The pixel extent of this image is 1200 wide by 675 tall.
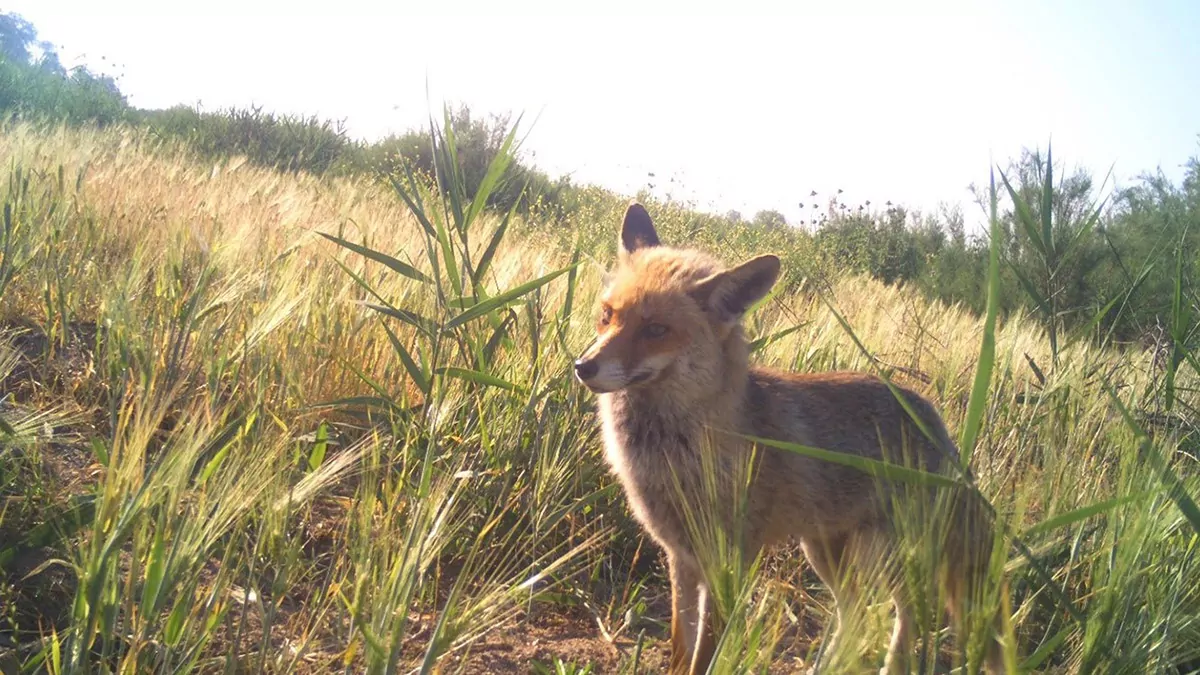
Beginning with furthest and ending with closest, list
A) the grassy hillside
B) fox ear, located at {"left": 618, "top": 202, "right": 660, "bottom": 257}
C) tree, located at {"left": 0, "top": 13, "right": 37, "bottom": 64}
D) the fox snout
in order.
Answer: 1. tree, located at {"left": 0, "top": 13, "right": 37, "bottom": 64}
2. fox ear, located at {"left": 618, "top": 202, "right": 660, "bottom": 257}
3. the fox snout
4. the grassy hillside

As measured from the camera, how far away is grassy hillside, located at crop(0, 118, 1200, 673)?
1843 millimetres

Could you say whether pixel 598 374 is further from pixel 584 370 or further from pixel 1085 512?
pixel 1085 512

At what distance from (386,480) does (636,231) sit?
1.90 metres

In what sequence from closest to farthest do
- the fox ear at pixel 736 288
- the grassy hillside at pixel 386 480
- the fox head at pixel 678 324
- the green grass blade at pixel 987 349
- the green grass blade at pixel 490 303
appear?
the green grass blade at pixel 987 349
the grassy hillside at pixel 386 480
the green grass blade at pixel 490 303
the fox head at pixel 678 324
the fox ear at pixel 736 288

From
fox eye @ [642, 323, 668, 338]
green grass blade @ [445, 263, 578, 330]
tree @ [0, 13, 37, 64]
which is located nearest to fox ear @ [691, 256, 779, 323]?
fox eye @ [642, 323, 668, 338]

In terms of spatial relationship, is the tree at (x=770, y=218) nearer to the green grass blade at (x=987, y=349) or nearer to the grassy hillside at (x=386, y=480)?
the grassy hillside at (x=386, y=480)

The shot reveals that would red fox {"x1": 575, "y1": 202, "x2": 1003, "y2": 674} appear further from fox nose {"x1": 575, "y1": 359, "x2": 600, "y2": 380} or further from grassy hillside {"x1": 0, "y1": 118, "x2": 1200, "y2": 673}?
grassy hillside {"x1": 0, "y1": 118, "x2": 1200, "y2": 673}

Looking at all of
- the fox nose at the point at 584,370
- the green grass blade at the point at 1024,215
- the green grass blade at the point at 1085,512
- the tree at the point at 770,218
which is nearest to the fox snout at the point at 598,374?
the fox nose at the point at 584,370

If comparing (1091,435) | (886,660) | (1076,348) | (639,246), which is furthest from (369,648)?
(1076,348)

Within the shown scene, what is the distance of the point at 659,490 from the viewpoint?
120 inches

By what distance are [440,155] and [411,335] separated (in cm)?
121

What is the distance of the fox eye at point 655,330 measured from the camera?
10.5ft

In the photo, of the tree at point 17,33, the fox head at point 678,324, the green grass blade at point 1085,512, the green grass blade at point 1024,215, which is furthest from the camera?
the tree at point 17,33

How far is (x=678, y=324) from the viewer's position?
3.21 meters
